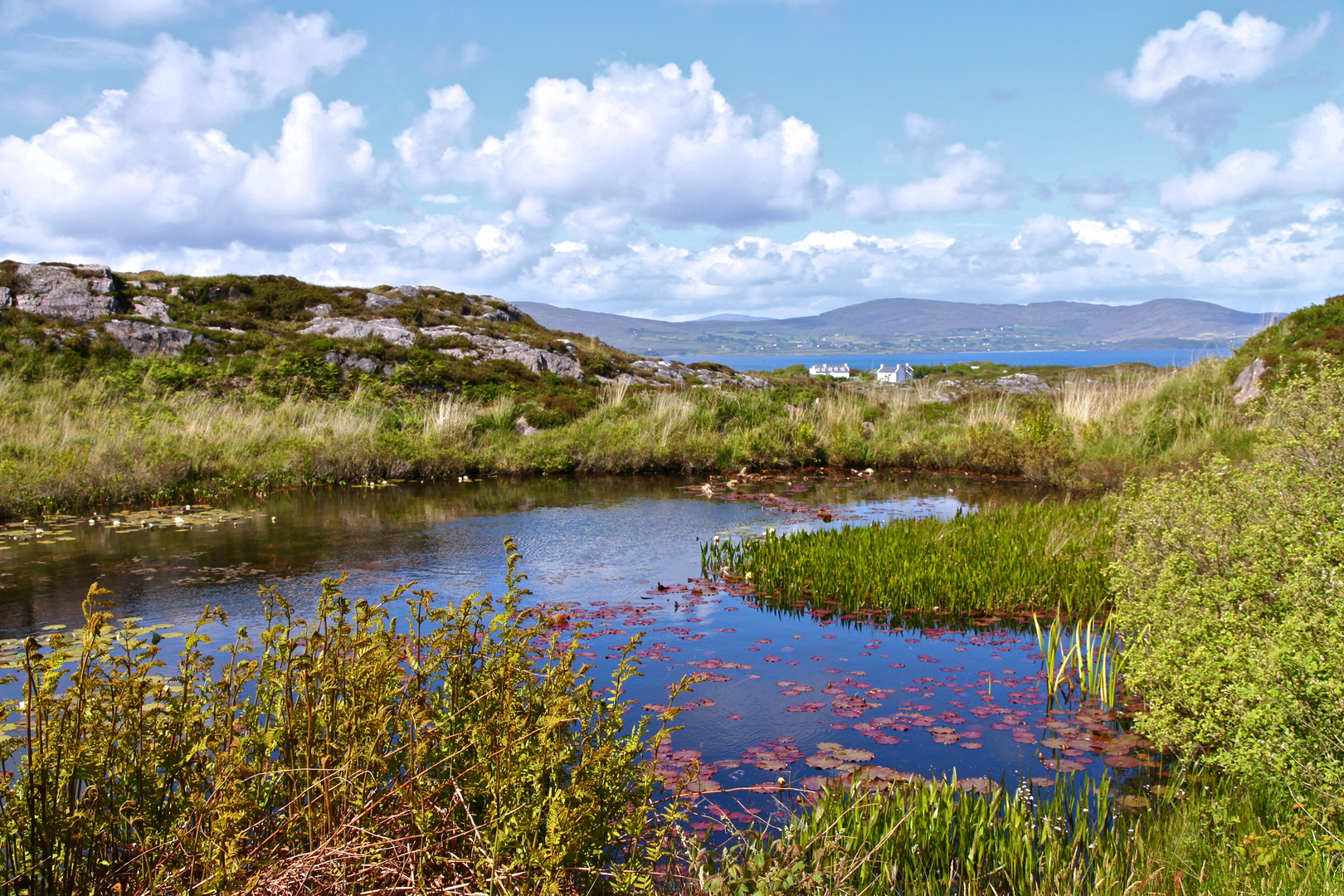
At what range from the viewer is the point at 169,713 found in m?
2.83

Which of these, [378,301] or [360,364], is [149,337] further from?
[378,301]

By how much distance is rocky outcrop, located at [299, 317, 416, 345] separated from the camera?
27844 millimetres

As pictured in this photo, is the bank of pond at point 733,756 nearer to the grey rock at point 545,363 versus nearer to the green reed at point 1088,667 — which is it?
the green reed at point 1088,667

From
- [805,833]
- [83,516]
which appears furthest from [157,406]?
[805,833]

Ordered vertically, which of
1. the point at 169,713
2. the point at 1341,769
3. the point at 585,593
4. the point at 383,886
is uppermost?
the point at 169,713

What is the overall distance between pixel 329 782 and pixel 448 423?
15578 millimetres

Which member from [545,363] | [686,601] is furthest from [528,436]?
[686,601]

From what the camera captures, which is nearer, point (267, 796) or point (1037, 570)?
point (267, 796)

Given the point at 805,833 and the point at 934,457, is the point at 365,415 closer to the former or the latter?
the point at 934,457

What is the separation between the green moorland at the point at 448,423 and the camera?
13.5m

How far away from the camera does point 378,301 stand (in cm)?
3306

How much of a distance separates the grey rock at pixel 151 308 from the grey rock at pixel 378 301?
659 centimetres

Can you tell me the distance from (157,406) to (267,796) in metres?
17.3

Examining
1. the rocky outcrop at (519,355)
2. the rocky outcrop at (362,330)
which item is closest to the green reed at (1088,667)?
the rocky outcrop at (519,355)
